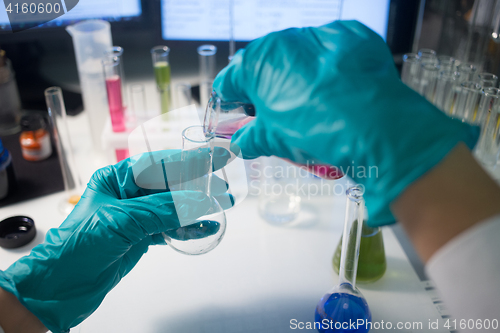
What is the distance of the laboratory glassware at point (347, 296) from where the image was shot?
2.33ft

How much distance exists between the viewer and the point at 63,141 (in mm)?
1189

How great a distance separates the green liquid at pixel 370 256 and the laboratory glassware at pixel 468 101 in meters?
0.43

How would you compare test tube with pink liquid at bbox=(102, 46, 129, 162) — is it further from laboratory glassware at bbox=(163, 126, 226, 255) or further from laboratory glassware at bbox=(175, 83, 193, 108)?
laboratory glassware at bbox=(163, 126, 226, 255)

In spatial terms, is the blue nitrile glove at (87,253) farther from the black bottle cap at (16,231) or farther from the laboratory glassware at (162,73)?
the laboratory glassware at (162,73)

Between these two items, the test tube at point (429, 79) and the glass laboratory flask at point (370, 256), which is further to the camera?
the test tube at point (429, 79)

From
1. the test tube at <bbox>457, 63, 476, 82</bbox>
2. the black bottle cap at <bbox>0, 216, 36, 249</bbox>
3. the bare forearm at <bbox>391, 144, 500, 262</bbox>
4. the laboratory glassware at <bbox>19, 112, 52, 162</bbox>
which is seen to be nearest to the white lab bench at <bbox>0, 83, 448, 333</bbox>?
the black bottle cap at <bbox>0, 216, 36, 249</bbox>

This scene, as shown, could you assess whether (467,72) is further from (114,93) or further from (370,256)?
(114,93)

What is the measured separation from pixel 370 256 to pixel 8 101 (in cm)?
136

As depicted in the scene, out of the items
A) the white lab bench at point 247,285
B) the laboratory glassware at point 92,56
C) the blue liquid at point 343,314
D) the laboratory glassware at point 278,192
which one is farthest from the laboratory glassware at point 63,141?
the blue liquid at point 343,314

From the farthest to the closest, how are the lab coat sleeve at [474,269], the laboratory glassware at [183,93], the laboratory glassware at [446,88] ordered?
the laboratory glassware at [183,93], the laboratory glassware at [446,88], the lab coat sleeve at [474,269]

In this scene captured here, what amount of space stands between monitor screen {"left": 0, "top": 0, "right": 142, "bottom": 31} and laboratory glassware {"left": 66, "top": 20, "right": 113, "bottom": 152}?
6.0 inches

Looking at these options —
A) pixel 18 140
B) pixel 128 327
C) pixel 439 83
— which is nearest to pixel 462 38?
pixel 439 83

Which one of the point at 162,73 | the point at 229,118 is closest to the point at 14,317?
the point at 229,118

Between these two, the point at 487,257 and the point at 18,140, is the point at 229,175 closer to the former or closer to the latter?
the point at 487,257
